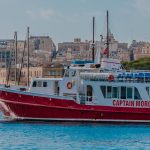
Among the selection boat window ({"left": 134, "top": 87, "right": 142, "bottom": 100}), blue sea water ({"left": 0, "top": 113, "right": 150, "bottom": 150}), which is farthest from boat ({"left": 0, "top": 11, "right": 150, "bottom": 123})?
blue sea water ({"left": 0, "top": 113, "right": 150, "bottom": 150})

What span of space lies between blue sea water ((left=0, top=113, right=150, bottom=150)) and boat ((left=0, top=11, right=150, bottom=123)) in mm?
615

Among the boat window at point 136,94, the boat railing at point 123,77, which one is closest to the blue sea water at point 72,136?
the boat window at point 136,94

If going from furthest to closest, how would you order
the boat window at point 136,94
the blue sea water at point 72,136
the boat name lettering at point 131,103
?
the boat window at point 136,94 → the boat name lettering at point 131,103 → the blue sea water at point 72,136

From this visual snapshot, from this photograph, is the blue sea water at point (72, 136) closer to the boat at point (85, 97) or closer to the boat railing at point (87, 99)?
the boat at point (85, 97)

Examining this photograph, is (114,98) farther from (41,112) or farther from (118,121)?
(41,112)

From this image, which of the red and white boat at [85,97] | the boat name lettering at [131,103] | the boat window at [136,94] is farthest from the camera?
the boat window at [136,94]

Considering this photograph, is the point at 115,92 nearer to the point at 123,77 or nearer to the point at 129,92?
the point at 129,92

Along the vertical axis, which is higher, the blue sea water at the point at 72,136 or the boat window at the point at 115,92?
the boat window at the point at 115,92

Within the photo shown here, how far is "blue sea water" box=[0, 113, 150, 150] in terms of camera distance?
104ft

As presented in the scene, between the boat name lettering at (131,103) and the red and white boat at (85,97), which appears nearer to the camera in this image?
the red and white boat at (85,97)

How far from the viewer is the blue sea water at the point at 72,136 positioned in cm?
3184

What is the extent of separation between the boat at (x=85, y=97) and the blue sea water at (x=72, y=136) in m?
0.62

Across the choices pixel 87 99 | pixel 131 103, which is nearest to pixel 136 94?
pixel 131 103

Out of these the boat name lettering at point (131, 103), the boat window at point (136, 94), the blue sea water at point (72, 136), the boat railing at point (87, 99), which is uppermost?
the boat window at point (136, 94)
